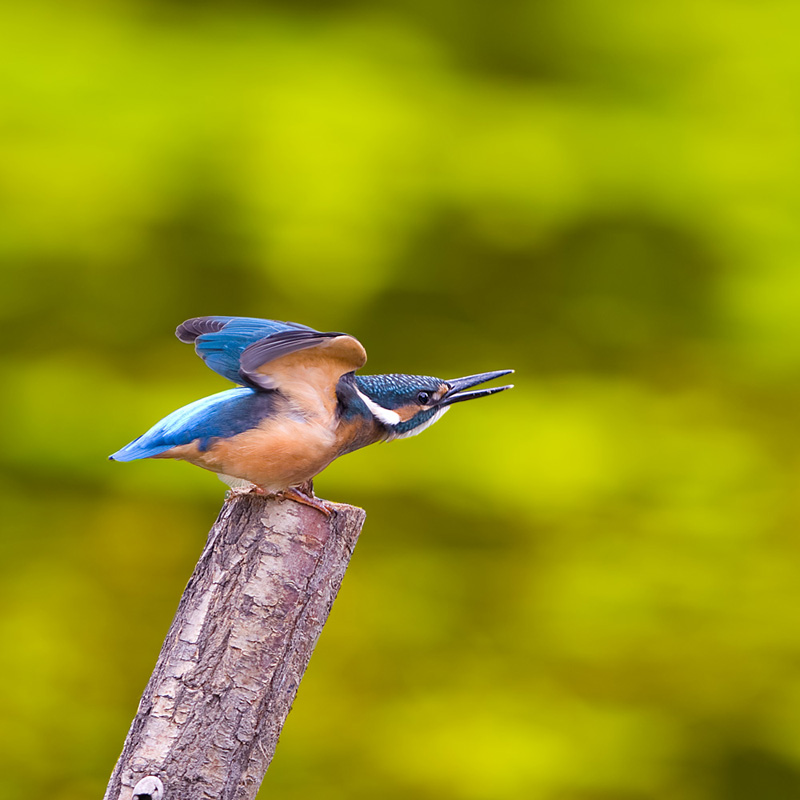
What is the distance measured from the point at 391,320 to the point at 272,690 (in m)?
1.51

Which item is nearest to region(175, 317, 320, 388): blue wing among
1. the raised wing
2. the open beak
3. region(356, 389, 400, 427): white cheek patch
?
the raised wing

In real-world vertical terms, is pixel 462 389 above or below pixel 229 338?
above

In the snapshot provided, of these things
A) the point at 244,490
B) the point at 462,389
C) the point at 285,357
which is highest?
the point at 462,389

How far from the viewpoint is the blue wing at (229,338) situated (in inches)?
51.3

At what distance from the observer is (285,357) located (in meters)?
1.27

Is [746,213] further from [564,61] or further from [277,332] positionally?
[277,332]

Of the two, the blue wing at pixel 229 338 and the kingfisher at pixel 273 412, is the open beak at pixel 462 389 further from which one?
the blue wing at pixel 229 338

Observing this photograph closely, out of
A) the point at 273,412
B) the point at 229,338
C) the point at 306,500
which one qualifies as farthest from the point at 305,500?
the point at 229,338

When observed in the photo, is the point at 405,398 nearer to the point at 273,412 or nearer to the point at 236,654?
the point at 273,412

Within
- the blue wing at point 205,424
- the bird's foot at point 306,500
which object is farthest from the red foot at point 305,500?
the blue wing at point 205,424

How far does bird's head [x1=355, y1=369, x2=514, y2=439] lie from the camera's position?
137 cm

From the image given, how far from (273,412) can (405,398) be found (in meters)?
0.19

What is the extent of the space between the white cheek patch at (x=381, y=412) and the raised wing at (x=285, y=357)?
5 cm

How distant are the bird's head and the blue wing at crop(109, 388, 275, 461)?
0.46ft
